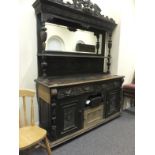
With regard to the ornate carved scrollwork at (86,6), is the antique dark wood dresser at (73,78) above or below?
below

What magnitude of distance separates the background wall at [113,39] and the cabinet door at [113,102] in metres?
0.61

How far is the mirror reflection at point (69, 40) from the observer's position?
229 cm

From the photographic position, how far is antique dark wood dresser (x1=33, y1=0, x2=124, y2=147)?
1912 millimetres

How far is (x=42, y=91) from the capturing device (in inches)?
78.6

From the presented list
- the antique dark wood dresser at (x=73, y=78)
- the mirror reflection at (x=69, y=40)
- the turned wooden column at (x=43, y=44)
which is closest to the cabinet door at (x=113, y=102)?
the antique dark wood dresser at (x=73, y=78)

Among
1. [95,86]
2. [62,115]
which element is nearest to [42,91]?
[62,115]

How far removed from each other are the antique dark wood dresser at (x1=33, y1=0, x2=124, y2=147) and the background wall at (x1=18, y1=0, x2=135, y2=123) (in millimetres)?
103

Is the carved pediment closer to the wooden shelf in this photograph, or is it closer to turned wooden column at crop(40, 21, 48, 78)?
turned wooden column at crop(40, 21, 48, 78)

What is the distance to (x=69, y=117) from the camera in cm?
203

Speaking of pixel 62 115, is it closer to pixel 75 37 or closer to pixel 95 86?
pixel 95 86

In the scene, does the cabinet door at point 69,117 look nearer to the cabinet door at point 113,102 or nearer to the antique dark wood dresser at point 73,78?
the antique dark wood dresser at point 73,78

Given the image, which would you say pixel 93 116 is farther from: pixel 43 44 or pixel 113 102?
pixel 43 44

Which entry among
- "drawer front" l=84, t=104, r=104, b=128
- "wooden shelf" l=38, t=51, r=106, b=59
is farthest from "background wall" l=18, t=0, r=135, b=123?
"drawer front" l=84, t=104, r=104, b=128
